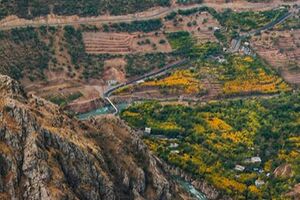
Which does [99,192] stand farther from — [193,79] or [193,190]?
[193,79]

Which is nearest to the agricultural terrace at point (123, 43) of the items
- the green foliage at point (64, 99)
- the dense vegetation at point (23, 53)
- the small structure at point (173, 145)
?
the dense vegetation at point (23, 53)

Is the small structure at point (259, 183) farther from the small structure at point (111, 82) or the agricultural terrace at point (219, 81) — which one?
the small structure at point (111, 82)

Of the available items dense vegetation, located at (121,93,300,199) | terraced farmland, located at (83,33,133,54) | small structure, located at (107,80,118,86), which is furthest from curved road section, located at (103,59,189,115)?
terraced farmland, located at (83,33,133,54)

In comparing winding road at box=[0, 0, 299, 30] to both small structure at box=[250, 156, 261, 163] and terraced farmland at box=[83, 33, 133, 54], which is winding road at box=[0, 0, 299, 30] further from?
small structure at box=[250, 156, 261, 163]

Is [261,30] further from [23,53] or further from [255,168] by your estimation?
[255,168]

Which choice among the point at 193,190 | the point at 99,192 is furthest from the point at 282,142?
the point at 99,192

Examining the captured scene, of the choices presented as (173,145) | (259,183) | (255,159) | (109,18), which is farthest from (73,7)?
(259,183)
